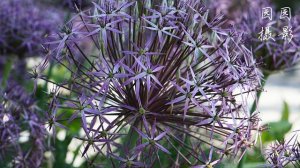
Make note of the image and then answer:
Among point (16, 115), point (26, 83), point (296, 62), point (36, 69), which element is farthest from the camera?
point (26, 83)

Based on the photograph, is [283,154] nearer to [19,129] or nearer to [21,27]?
[19,129]

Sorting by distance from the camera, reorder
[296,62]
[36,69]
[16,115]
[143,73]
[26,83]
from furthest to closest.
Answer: [26,83]
[296,62]
[16,115]
[36,69]
[143,73]

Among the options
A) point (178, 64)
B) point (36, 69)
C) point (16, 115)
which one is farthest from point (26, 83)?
point (178, 64)

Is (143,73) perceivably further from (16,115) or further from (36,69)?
(16,115)
